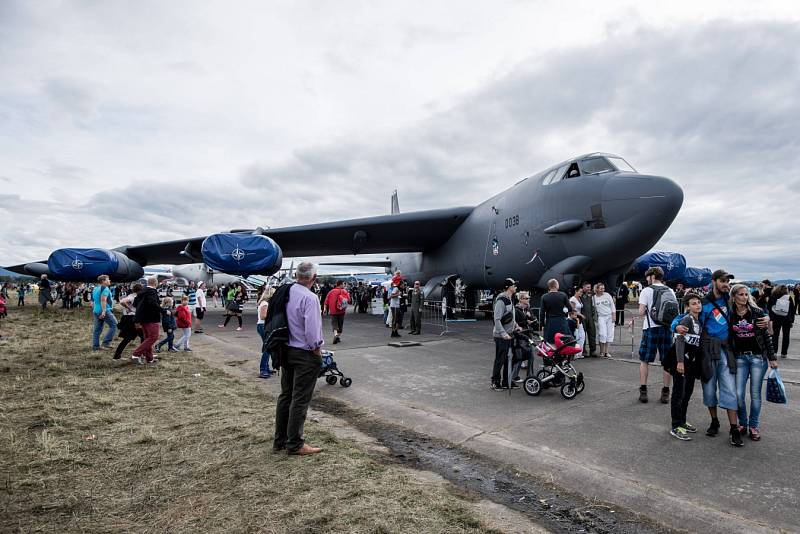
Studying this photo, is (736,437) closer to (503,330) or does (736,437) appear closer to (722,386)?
(722,386)

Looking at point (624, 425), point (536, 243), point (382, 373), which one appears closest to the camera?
point (624, 425)

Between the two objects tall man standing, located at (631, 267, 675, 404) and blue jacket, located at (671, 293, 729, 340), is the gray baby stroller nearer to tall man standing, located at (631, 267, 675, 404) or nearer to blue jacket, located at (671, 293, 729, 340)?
tall man standing, located at (631, 267, 675, 404)

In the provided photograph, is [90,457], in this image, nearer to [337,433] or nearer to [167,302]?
[337,433]

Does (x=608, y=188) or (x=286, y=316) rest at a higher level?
(x=608, y=188)

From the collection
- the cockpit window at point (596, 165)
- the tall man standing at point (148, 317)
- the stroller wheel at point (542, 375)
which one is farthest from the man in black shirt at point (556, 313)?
the tall man standing at point (148, 317)

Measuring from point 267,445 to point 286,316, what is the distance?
1280mm

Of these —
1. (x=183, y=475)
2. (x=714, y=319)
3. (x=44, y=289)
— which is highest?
(x=714, y=319)

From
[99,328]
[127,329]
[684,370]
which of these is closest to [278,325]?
[684,370]

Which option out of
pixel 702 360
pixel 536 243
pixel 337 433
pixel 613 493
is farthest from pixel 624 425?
pixel 536 243

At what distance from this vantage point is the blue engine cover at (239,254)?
13617mm

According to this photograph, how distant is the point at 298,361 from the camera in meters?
4.29

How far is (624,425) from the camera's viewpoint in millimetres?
4922

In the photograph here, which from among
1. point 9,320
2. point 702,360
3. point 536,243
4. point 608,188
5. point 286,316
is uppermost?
point 608,188

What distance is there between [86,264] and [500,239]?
16212 millimetres
